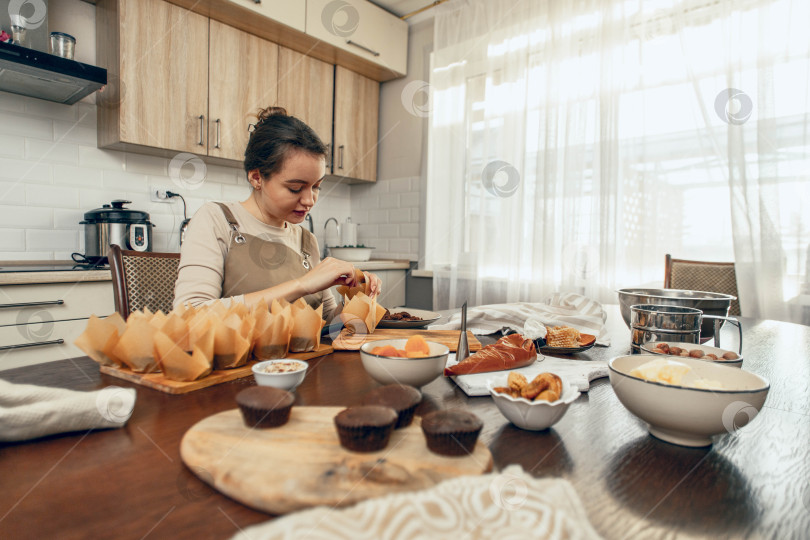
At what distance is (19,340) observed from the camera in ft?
6.42

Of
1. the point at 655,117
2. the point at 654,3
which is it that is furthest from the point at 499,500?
the point at 654,3

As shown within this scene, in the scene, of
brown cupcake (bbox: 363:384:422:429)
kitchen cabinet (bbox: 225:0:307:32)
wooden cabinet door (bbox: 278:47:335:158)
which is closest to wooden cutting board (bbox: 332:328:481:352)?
brown cupcake (bbox: 363:384:422:429)

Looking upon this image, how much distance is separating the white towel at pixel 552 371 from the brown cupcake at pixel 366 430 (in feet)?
0.78

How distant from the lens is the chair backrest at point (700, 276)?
2172 mm

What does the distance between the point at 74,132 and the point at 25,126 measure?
0.21 m

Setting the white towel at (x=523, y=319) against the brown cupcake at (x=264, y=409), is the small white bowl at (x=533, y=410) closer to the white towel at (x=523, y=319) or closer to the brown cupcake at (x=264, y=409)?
the brown cupcake at (x=264, y=409)

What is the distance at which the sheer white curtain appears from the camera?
2234 mm

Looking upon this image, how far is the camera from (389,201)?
396 cm

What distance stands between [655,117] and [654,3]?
2.01ft

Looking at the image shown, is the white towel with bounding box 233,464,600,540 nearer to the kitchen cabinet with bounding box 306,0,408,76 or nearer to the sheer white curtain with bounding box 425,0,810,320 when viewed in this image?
the sheer white curtain with bounding box 425,0,810,320

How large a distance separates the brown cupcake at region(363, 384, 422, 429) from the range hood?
7.70 ft

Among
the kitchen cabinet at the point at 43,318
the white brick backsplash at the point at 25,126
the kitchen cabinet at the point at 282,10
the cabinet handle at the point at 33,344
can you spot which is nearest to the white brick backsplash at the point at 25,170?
the white brick backsplash at the point at 25,126

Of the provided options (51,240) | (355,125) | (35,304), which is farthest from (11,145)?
(355,125)

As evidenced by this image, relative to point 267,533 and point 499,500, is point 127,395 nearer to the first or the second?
point 267,533
